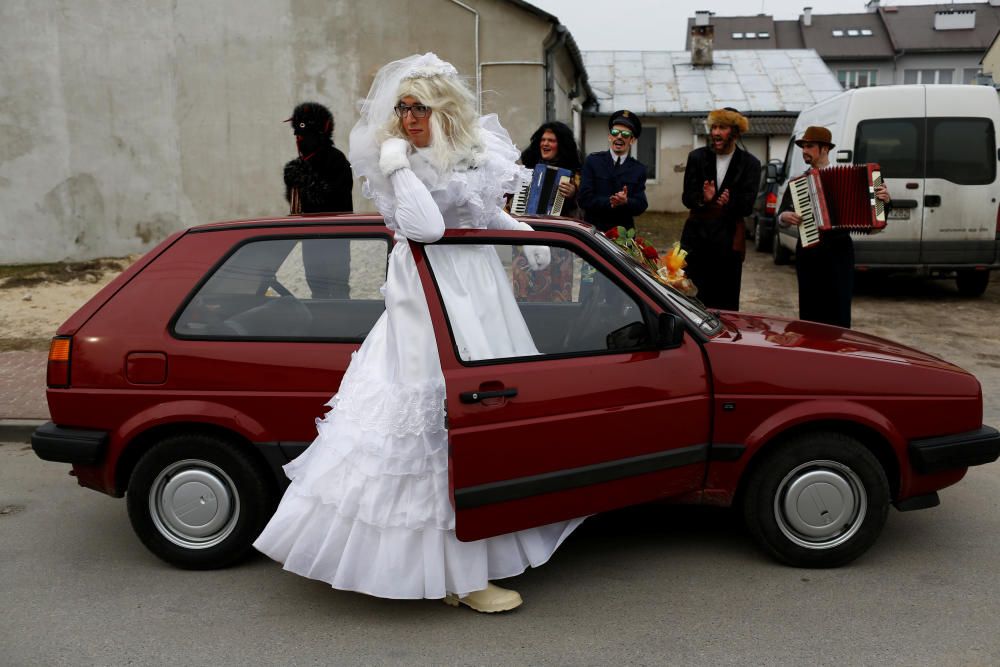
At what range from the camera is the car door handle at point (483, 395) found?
3631 millimetres

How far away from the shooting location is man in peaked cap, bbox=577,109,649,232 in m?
7.34

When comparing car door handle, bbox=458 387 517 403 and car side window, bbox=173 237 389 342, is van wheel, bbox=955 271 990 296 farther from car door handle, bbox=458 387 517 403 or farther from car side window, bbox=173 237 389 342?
car door handle, bbox=458 387 517 403

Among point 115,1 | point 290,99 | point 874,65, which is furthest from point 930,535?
point 874,65

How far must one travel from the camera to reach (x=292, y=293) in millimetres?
4297

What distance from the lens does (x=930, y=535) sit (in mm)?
4559

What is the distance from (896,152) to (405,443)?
31.1 feet

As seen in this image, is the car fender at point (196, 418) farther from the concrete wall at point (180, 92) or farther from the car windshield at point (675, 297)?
the concrete wall at point (180, 92)

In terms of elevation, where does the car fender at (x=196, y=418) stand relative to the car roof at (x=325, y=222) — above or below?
below

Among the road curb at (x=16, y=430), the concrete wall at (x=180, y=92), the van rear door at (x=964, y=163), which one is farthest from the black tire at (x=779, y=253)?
the road curb at (x=16, y=430)

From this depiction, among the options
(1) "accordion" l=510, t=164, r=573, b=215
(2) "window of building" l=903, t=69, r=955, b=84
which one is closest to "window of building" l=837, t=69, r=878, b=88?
(2) "window of building" l=903, t=69, r=955, b=84

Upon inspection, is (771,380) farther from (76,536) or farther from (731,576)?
(76,536)

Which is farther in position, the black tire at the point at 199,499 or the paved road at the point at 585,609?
the black tire at the point at 199,499

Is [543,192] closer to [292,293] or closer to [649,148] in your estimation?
[292,293]

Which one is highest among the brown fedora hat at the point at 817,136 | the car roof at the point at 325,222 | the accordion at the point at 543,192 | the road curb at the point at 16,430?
the brown fedora hat at the point at 817,136
